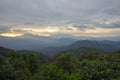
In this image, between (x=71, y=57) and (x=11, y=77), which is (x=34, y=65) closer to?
(x=11, y=77)

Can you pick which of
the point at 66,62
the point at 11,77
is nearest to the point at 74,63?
the point at 66,62

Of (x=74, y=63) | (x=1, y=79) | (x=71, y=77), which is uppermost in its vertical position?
(x=71, y=77)

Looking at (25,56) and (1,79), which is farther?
(25,56)

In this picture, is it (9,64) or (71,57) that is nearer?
(71,57)

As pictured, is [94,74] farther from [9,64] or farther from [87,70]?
[9,64]

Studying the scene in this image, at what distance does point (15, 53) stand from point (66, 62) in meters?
21.1

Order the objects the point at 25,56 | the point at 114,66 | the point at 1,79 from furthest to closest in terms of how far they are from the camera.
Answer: the point at 25,56 → the point at 1,79 → the point at 114,66

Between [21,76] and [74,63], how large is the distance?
15949mm

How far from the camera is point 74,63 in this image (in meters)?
61.6

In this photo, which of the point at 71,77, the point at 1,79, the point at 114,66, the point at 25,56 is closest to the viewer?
the point at 71,77

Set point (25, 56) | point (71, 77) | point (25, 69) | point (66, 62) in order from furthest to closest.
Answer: point (25, 56), point (25, 69), point (66, 62), point (71, 77)

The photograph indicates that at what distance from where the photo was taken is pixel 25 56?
242ft

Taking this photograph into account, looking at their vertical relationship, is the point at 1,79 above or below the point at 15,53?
below

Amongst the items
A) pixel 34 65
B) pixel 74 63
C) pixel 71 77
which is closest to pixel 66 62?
pixel 74 63
